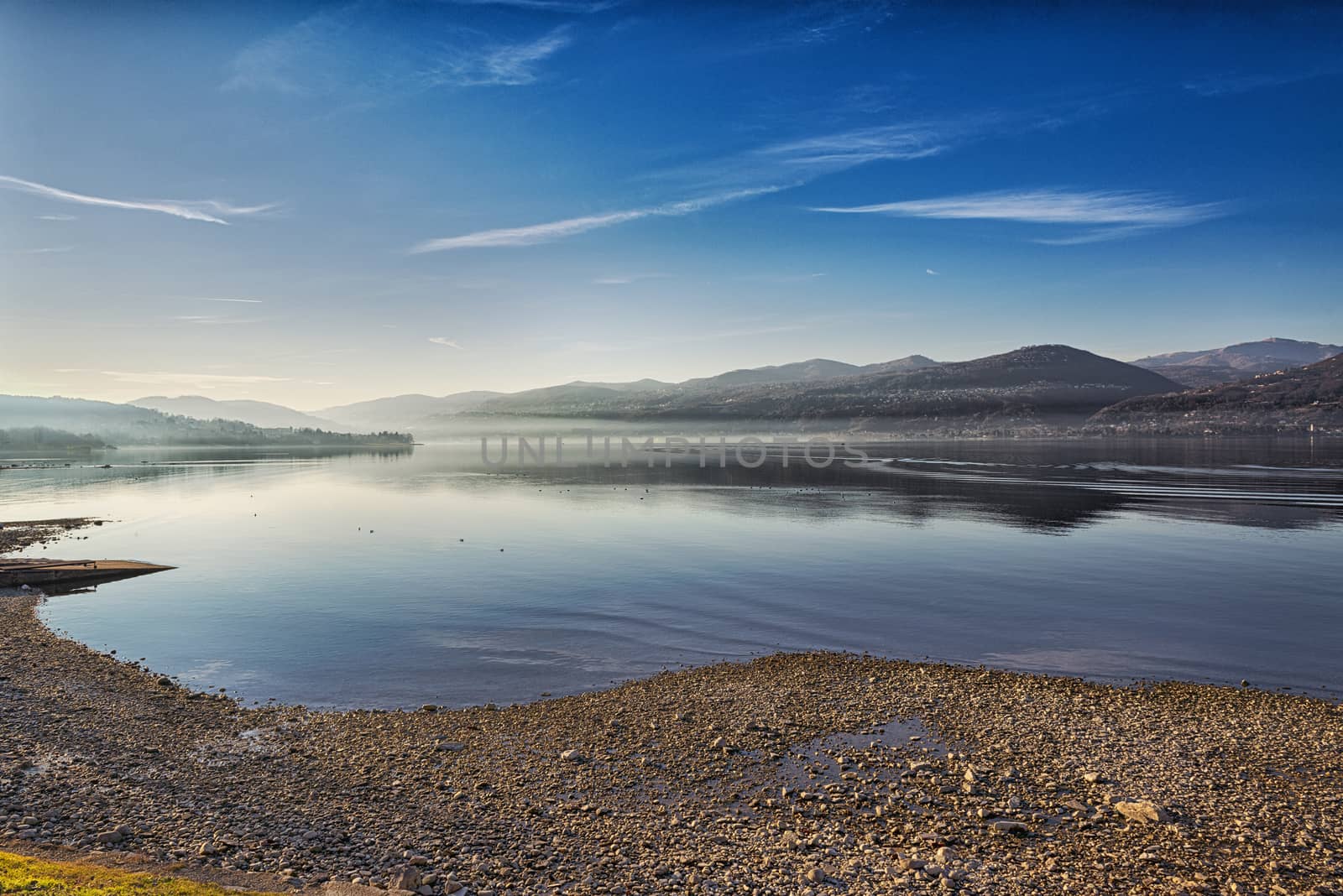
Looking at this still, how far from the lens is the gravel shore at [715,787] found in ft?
26.0

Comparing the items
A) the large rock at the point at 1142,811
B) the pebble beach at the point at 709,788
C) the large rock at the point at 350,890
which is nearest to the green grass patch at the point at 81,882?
the pebble beach at the point at 709,788

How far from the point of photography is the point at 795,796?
9680 mm

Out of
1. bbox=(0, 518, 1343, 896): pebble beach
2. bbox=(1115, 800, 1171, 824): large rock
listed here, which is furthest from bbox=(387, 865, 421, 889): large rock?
bbox=(1115, 800, 1171, 824): large rock

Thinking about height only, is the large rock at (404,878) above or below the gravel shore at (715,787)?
above

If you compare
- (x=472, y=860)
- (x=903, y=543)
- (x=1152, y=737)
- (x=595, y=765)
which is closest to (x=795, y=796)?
(x=595, y=765)

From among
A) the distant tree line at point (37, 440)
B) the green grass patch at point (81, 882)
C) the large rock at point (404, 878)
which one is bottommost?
the large rock at point (404, 878)

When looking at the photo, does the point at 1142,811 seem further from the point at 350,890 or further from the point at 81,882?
the point at 81,882

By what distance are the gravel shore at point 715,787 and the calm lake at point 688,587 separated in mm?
2284

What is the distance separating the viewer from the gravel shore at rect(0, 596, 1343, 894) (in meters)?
7.93

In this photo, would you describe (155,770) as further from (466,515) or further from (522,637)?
(466,515)

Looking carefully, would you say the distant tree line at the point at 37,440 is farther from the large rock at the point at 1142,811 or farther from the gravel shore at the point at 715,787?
the large rock at the point at 1142,811

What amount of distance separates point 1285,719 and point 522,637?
15767mm

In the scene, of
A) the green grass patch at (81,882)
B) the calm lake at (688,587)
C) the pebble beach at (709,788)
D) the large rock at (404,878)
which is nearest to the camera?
the green grass patch at (81,882)

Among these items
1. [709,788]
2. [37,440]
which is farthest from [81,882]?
[37,440]
